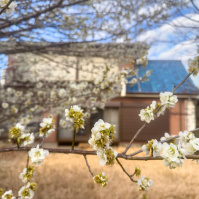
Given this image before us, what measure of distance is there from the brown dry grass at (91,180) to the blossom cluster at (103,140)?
58 cm

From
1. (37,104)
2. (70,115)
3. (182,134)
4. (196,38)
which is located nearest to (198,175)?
(182,134)

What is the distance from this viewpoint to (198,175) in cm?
134

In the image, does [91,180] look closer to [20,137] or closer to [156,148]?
[20,137]

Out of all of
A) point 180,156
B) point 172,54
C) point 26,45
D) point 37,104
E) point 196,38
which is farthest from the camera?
point 37,104

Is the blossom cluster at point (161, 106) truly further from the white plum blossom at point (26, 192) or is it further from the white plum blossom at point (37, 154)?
the white plum blossom at point (26, 192)

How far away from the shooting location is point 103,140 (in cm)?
98

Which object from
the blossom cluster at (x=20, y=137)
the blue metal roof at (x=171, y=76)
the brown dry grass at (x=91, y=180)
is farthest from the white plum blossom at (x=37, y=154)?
the blue metal roof at (x=171, y=76)

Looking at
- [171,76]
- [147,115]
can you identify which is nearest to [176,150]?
[147,115]

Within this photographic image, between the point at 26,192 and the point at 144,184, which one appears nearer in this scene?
the point at 144,184

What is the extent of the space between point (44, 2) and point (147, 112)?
1.62m

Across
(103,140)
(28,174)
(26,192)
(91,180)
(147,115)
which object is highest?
(147,115)

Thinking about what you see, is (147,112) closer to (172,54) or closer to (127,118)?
(172,54)

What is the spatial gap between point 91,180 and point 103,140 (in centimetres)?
177

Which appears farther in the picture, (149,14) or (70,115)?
(149,14)
